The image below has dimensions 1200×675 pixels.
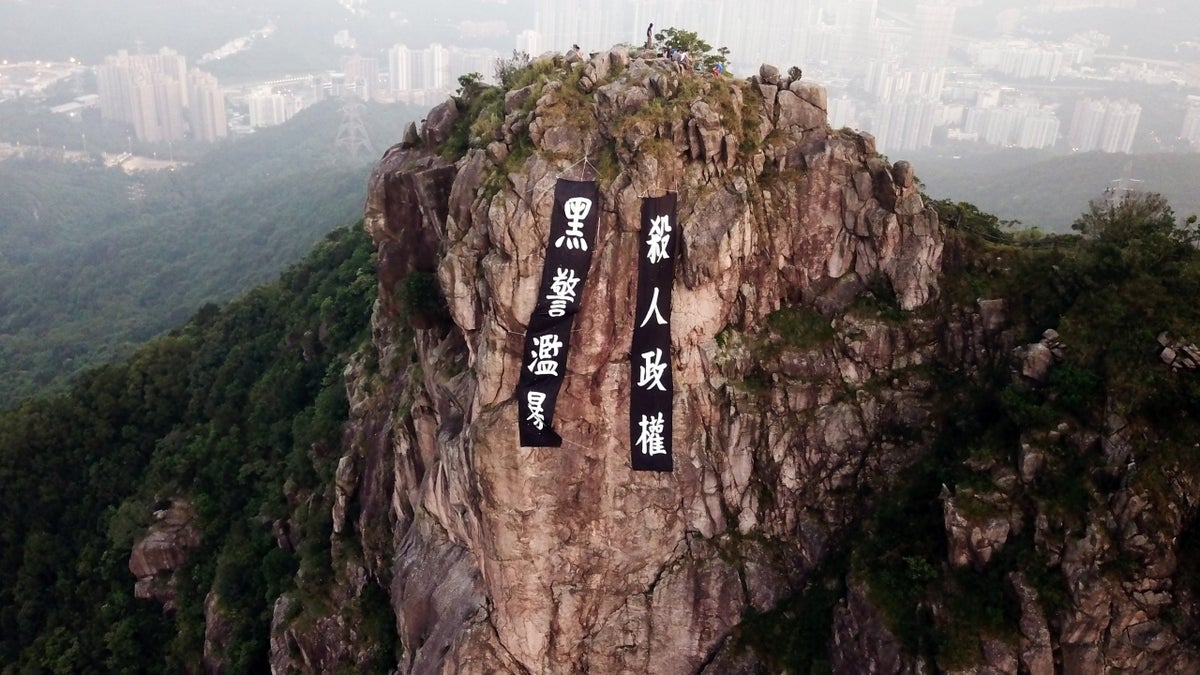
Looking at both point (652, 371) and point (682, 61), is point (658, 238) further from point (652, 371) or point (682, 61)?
point (682, 61)

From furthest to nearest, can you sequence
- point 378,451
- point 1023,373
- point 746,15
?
point 746,15
point 378,451
point 1023,373

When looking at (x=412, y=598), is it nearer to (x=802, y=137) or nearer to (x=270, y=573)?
(x=270, y=573)

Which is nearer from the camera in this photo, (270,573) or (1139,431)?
(1139,431)

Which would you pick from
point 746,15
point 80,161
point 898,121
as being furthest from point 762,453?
point 80,161

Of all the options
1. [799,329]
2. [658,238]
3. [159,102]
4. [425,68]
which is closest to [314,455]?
[658,238]

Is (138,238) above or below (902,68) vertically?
below

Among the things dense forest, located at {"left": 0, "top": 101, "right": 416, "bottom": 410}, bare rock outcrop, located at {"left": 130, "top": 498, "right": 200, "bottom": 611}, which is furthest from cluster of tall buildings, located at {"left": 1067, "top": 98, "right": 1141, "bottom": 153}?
bare rock outcrop, located at {"left": 130, "top": 498, "right": 200, "bottom": 611}

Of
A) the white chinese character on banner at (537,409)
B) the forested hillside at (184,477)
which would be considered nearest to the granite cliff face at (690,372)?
the white chinese character on banner at (537,409)
